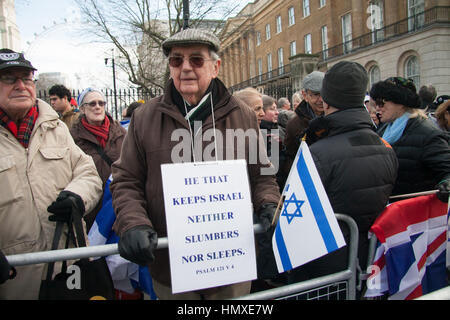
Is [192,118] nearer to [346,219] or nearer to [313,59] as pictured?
[346,219]

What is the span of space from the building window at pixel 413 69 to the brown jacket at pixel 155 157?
73.9 feet

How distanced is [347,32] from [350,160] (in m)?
29.8

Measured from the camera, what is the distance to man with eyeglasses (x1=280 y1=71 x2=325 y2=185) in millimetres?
3557

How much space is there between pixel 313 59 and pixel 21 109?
41.4 ft

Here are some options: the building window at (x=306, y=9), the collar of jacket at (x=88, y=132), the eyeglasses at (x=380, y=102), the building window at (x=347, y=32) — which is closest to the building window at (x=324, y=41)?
the building window at (x=347, y=32)

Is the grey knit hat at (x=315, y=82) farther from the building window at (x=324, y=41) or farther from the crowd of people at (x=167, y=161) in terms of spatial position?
the building window at (x=324, y=41)

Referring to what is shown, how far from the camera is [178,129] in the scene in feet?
6.17

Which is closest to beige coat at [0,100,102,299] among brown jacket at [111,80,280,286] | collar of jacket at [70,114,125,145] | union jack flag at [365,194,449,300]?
brown jacket at [111,80,280,286]

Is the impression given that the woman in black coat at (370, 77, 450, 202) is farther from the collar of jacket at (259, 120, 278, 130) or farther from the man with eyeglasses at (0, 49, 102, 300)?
the man with eyeglasses at (0, 49, 102, 300)


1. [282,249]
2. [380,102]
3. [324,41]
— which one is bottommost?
[282,249]

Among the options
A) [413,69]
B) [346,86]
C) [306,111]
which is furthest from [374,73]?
[346,86]

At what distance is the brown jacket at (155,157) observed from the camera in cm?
183

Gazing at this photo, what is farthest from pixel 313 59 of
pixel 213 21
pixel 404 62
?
pixel 404 62

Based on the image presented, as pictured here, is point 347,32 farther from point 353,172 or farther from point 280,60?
point 353,172
